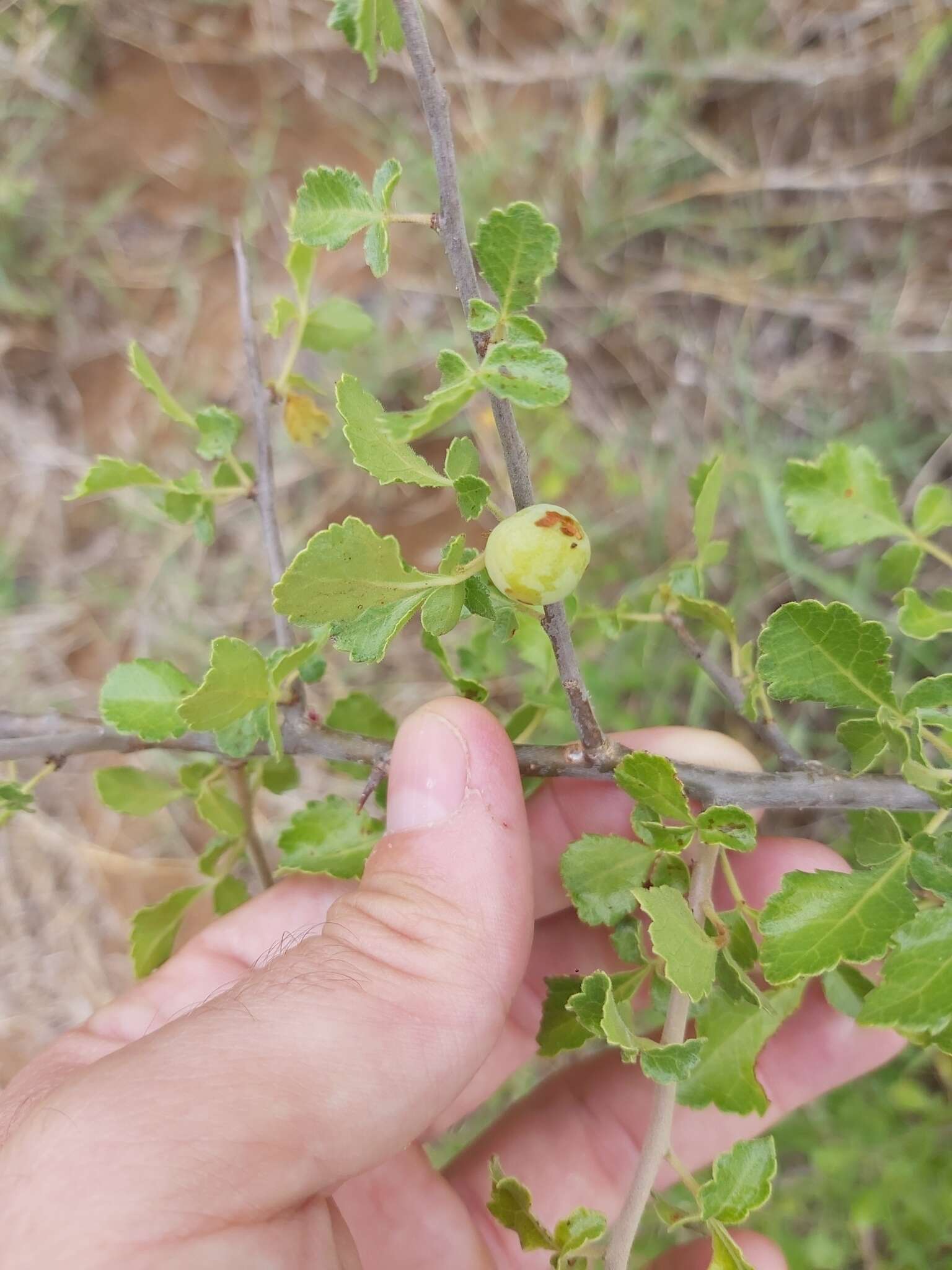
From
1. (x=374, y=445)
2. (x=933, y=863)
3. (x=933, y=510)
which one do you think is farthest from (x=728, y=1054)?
(x=374, y=445)

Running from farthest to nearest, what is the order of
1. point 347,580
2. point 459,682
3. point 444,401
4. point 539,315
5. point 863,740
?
point 539,315 < point 459,682 < point 863,740 < point 347,580 < point 444,401

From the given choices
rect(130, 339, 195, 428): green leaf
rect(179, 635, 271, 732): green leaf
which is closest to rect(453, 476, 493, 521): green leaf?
rect(179, 635, 271, 732): green leaf

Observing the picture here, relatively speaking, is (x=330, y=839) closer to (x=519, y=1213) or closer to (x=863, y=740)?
(x=519, y=1213)

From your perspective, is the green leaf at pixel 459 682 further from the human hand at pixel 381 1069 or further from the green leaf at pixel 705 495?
the green leaf at pixel 705 495

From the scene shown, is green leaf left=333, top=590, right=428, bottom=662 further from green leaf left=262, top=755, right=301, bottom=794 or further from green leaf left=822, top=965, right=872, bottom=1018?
green leaf left=822, top=965, right=872, bottom=1018

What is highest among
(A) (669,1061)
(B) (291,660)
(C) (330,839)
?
(B) (291,660)

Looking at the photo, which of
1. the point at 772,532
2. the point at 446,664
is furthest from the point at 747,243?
the point at 446,664
